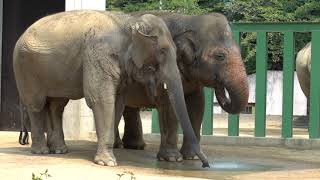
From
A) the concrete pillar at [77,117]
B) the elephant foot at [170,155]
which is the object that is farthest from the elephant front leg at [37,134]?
the concrete pillar at [77,117]

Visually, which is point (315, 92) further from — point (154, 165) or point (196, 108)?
point (154, 165)

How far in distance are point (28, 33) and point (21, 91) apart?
0.84 m

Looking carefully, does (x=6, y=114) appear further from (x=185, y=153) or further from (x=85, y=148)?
(x=185, y=153)

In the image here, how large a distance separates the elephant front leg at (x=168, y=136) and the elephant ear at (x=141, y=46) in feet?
3.30

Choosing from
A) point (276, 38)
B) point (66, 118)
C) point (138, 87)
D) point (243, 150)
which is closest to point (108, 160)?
point (138, 87)

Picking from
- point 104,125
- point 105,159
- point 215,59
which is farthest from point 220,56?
point 105,159

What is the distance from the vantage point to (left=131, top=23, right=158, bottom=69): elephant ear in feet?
30.4

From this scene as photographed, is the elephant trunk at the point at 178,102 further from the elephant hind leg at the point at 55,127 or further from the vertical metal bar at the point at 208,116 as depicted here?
the vertical metal bar at the point at 208,116

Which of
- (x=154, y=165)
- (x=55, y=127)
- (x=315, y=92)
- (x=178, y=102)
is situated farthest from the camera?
(x=315, y=92)

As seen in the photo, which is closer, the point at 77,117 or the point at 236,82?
the point at 236,82

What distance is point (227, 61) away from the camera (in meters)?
9.79

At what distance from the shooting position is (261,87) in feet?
47.5

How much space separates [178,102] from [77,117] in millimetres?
5719

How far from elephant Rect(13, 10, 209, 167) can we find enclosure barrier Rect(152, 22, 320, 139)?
15.9 ft
